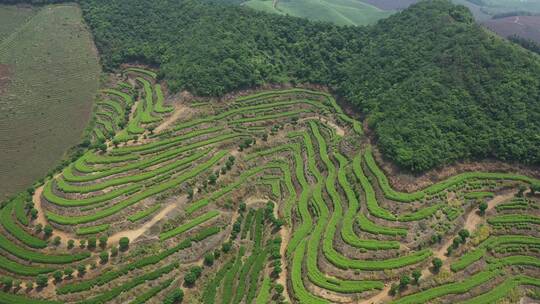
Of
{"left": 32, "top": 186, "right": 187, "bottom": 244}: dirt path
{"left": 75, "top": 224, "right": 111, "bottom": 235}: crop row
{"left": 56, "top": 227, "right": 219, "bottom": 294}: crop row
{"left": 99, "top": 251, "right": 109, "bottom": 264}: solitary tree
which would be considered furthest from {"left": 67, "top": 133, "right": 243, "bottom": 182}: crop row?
{"left": 56, "top": 227, "right": 219, "bottom": 294}: crop row

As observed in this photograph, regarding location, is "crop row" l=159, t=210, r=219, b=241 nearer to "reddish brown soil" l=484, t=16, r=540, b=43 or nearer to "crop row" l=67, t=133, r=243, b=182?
"crop row" l=67, t=133, r=243, b=182

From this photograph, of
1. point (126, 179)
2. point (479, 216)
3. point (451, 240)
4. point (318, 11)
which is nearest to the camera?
point (451, 240)

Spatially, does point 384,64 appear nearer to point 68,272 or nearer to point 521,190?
point 521,190

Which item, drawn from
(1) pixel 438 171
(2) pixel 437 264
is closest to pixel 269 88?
(1) pixel 438 171

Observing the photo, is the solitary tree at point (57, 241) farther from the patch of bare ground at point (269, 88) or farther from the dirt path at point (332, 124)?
the dirt path at point (332, 124)

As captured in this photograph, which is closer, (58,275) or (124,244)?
(58,275)

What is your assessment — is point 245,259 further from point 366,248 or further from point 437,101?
point 437,101
